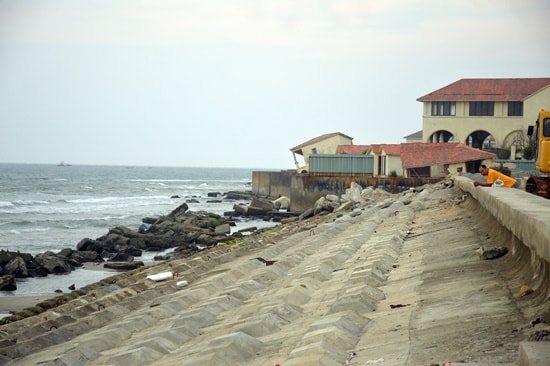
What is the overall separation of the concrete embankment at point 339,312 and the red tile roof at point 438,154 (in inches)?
1350

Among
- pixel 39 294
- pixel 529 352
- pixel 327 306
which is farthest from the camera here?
pixel 39 294

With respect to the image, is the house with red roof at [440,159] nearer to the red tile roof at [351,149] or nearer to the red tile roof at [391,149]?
the red tile roof at [391,149]

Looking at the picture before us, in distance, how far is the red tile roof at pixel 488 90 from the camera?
58.3 m

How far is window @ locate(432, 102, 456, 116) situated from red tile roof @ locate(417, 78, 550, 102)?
0.36 metres

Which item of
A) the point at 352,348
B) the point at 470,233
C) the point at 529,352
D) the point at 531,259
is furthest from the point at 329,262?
the point at 529,352

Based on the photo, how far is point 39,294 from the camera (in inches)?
850

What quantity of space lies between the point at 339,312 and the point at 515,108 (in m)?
52.4

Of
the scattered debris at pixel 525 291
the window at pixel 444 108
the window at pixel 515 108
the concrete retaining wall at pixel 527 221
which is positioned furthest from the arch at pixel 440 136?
the scattered debris at pixel 525 291

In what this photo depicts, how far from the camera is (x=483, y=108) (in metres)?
58.6

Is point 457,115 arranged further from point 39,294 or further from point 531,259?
point 531,259

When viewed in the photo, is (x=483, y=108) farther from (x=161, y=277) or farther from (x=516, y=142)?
(x=161, y=277)

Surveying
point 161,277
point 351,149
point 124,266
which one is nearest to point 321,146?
point 351,149

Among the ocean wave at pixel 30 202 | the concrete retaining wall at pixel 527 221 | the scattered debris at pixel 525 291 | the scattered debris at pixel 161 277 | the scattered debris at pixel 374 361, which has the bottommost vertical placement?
the ocean wave at pixel 30 202

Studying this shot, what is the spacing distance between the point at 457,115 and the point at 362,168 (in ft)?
28.9
